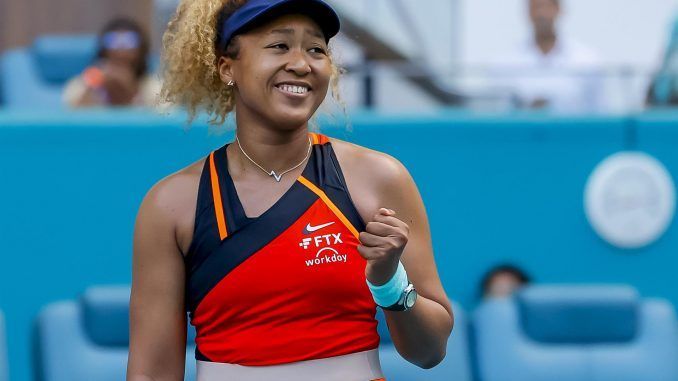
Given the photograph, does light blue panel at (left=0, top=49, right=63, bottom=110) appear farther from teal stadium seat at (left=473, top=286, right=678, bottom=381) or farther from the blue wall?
teal stadium seat at (left=473, top=286, right=678, bottom=381)

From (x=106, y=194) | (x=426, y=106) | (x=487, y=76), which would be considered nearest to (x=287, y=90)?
(x=106, y=194)

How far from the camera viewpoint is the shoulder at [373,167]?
8.74 feet

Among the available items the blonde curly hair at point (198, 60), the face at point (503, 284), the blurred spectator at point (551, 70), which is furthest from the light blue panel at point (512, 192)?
the blonde curly hair at point (198, 60)

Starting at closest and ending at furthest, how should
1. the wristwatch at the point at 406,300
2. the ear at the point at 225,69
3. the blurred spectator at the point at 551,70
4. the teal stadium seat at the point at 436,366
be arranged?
the wristwatch at the point at 406,300
the ear at the point at 225,69
the teal stadium seat at the point at 436,366
the blurred spectator at the point at 551,70

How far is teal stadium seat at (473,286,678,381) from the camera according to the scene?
14.6 ft

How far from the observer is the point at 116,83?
6262 millimetres

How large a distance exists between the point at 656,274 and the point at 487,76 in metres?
1.30

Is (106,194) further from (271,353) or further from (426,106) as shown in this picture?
(271,353)

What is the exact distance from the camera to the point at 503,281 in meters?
5.32

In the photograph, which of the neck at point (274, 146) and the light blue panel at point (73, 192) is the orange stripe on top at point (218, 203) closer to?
the neck at point (274, 146)

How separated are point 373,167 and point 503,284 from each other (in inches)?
108

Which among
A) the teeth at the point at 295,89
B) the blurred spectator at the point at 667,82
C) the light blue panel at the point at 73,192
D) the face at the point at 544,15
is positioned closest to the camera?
the teeth at the point at 295,89

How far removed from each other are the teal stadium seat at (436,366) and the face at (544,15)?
2536 millimetres

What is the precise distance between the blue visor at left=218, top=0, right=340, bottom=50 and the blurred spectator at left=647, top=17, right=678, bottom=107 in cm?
360
